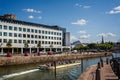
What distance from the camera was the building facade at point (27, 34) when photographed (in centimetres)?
10144

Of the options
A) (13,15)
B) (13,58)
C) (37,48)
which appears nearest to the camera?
(13,58)

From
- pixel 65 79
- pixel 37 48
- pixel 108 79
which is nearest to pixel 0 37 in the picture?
pixel 37 48

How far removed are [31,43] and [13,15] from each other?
925 inches

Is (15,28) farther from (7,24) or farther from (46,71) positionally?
(46,71)

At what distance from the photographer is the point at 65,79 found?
42.9m

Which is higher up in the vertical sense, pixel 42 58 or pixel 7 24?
pixel 7 24

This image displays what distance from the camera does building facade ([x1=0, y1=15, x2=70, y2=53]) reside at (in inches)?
3994

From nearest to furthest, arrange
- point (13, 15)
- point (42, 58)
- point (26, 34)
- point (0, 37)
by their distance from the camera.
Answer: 1. point (42, 58)
2. point (0, 37)
3. point (26, 34)
4. point (13, 15)

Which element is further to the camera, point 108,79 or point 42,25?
point 42,25

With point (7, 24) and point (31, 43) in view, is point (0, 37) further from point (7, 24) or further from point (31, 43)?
point (31, 43)

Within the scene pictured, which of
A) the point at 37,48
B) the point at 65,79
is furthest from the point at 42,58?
the point at 65,79

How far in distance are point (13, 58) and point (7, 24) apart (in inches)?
1310

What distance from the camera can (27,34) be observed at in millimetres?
115625

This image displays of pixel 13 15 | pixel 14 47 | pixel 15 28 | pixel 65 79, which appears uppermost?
pixel 13 15
